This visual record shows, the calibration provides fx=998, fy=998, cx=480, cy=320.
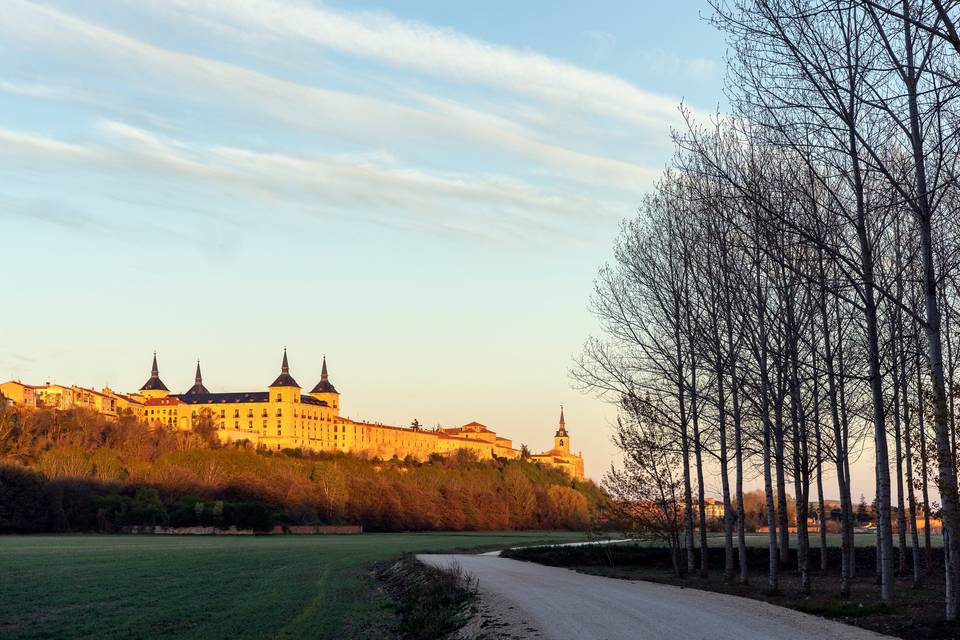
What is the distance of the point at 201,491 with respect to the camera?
5615 inches

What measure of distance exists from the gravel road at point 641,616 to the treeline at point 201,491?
86926mm

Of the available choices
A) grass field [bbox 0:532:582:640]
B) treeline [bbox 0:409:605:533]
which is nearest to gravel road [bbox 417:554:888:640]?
grass field [bbox 0:532:582:640]

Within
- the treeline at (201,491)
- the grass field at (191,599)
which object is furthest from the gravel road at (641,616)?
the treeline at (201,491)

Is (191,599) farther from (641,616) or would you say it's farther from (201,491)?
(201,491)

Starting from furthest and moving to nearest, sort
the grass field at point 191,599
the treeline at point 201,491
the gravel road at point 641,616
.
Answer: the treeline at point 201,491 < the grass field at point 191,599 < the gravel road at point 641,616

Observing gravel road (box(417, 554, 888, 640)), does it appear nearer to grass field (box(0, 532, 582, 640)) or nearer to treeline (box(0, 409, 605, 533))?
grass field (box(0, 532, 582, 640))

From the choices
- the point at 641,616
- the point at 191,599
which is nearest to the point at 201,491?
the point at 191,599

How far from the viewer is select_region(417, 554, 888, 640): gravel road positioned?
778 inches

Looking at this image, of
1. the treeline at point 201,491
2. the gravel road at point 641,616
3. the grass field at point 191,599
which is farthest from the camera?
the treeline at point 201,491

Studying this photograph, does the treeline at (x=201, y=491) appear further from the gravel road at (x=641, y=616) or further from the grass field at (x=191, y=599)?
the gravel road at (x=641, y=616)

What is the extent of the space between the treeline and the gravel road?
86.9m

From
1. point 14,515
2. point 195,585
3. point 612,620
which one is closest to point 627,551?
point 195,585

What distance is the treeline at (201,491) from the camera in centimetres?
12775

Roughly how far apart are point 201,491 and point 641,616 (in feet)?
422
